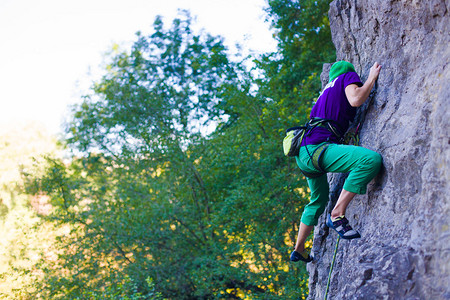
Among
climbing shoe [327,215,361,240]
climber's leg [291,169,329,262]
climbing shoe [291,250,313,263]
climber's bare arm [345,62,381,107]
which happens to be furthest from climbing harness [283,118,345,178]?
climbing shoe [291,250,313,263]

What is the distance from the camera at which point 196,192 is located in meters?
9.93

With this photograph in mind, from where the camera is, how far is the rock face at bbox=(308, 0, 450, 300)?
2465mm

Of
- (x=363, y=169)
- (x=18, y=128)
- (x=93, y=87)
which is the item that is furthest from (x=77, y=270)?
(x=18, y=128)

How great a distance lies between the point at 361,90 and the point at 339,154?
0.60 metres

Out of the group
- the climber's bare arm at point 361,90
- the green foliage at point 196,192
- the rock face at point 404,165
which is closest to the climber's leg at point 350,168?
the rock face at point 404,165

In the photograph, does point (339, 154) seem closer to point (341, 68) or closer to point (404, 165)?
point (404, 165)

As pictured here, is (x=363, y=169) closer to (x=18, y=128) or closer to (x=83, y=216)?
(x=83, y=216)

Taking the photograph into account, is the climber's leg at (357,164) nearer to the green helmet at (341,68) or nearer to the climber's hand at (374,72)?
the climber's hand at (374,72)

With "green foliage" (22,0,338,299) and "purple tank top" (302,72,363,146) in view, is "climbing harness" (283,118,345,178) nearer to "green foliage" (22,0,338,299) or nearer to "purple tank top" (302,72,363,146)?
"purple tank top" (302,72,363,146)

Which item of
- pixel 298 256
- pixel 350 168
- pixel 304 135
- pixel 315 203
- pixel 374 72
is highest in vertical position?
pixel 374 72

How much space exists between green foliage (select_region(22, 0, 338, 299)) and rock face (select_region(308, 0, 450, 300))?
379 centimetres

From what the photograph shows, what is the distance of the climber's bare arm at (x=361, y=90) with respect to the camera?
132 inches

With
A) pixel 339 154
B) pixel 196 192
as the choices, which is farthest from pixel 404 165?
pixel 196 192

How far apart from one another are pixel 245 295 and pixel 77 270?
12.8 ft
